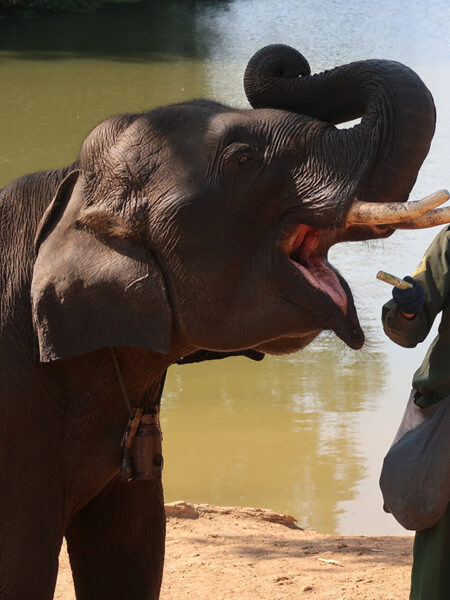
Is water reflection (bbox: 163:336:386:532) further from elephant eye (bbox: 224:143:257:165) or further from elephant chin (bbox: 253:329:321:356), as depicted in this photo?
elephant eye (bbox: 224:143:257:165)

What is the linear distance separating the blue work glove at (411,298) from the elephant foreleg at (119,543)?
790 millimetres

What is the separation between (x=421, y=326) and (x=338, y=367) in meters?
4.30

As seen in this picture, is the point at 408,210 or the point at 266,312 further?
the point at 266,312

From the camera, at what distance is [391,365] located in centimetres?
736

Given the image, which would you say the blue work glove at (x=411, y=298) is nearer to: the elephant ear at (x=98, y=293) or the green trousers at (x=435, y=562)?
the green trousers at (x=435, y=562)

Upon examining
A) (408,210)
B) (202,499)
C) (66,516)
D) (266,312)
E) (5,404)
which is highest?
(408,210)

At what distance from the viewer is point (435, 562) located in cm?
327

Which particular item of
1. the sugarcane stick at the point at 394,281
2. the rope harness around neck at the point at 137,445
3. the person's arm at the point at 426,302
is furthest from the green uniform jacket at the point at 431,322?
the rope harness around neck at the point at 137,445

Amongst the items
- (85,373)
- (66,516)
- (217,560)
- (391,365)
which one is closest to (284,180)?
(85,373)

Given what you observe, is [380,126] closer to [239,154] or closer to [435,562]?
[239,154]

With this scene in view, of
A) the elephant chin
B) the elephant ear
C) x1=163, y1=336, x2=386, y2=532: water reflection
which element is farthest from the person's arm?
x1=163, y1=336, x2=386, y2=532: water reflection

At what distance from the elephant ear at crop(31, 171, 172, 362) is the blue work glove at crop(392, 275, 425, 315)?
2.36 ft

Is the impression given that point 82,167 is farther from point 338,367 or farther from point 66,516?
point 338,367

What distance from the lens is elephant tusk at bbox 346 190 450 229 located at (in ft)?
7.50
